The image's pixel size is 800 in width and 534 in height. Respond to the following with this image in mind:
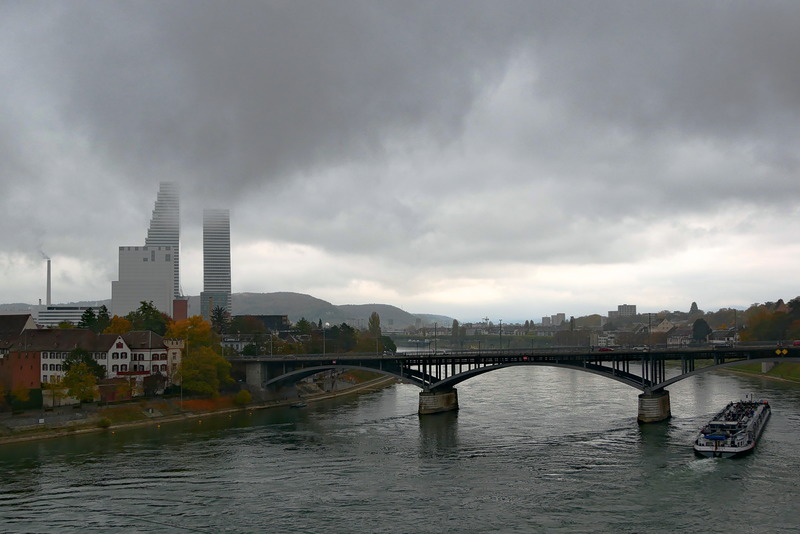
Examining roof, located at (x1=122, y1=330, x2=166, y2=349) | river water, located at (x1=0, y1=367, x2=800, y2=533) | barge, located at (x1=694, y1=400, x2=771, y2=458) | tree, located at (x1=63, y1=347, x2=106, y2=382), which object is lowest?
river water, located at (x1=0, y1=367, x2=800, y2=533)

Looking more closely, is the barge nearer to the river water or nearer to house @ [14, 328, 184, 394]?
the river water

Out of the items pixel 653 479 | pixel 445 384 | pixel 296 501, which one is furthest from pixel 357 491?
pixel 445 384

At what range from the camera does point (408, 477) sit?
212 feet

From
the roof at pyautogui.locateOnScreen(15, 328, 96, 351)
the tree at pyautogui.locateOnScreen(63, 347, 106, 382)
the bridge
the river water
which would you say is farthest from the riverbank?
the roof at pyautogui.locateOnScreen(15, 328, 96, 351)

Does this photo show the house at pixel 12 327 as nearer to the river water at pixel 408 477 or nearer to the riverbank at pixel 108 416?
the riverbank at pixel 108 416

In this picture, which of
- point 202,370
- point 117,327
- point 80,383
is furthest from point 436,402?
point 117,327

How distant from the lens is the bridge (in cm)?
9456

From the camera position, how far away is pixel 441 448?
78312 mm

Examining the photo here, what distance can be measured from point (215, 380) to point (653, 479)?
230ft

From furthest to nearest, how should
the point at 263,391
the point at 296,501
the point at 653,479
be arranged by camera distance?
the point at 263,391, the point at 653,479, the point at 296,501

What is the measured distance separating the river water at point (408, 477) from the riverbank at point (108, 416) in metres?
3.09

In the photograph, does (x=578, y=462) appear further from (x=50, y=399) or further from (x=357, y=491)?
(x=50, y=399)

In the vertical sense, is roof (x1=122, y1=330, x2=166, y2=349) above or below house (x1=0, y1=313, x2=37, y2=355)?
below

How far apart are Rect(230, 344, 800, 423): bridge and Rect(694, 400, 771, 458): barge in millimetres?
6315
